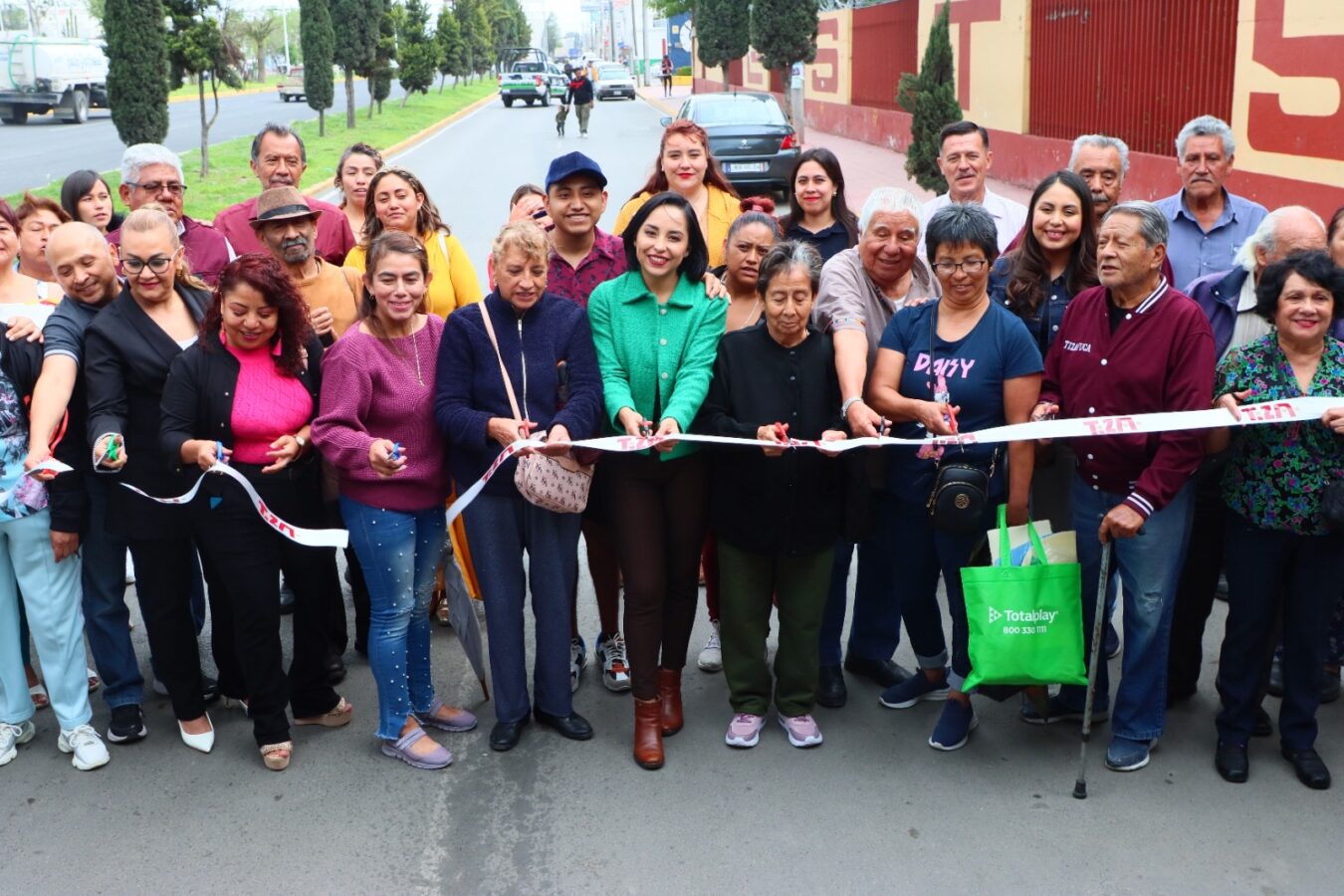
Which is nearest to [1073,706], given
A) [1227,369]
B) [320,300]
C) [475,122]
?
[1227,369]

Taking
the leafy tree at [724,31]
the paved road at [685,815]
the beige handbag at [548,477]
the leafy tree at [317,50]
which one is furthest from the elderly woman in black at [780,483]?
the leafy tree at [724,31]

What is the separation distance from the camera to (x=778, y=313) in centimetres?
451

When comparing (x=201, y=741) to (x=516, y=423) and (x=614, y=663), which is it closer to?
(x=614, y=663)

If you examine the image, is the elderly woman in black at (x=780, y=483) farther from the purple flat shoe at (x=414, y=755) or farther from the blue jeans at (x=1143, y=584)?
the purple flat shoe at (x=414, y=755)

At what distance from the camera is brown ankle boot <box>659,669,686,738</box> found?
493 cm

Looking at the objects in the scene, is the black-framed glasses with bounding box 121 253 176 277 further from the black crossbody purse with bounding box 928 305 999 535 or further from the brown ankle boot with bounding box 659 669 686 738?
the black crossbody purse with bounding box 928 305 999 535

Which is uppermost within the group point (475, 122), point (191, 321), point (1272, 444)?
point (475, 122)

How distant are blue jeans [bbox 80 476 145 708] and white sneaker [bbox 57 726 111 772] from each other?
178mm

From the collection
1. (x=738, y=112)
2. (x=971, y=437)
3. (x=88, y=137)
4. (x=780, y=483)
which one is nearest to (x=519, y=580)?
(x=780, y=483)

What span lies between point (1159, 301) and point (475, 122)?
141 ft

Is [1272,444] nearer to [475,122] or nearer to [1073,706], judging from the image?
[1073,706]

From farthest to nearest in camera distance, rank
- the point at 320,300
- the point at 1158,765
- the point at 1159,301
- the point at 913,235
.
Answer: the point at 320,300
the point at 913,235
the point at 1158,765
the point at 1159,301

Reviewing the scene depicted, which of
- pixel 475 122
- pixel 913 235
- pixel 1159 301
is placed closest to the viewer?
pixel 1159 301

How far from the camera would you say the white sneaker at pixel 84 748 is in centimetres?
477
